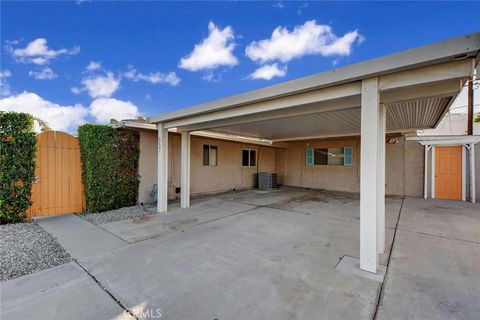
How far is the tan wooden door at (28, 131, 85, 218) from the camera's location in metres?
5.27

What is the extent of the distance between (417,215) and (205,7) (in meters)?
8.57

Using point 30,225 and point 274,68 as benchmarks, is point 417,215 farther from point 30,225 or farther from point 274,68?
point 30,225

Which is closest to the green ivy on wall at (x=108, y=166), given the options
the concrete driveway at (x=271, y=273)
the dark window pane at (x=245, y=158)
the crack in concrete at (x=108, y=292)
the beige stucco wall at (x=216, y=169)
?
the beige stucco wall at (x=216, y=169)

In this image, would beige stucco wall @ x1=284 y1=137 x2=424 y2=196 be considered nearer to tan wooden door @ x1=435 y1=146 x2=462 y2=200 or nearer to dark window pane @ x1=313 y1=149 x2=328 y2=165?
dark window pane @ x1=313 y1=149 x2=328 y2=165

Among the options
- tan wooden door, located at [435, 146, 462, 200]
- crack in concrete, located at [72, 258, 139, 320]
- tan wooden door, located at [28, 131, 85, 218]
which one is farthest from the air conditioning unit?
crack in concrete, located at [72, 258, 139, 320]

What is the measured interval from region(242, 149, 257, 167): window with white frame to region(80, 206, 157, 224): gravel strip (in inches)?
230

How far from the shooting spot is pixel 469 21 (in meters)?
5.17

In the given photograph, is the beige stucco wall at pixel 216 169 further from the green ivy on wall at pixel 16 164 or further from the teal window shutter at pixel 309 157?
the green ivy on wall at pixel 16 164

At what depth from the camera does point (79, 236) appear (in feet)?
13.6

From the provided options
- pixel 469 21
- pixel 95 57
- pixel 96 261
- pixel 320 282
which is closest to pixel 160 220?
pixel 96 261

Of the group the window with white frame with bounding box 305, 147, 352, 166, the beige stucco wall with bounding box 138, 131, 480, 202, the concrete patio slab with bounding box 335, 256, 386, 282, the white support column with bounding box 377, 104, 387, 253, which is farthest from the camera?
the window with white frame with bounding box 305, 147, 352, 166

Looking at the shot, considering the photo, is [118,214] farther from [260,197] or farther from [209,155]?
[260,197]

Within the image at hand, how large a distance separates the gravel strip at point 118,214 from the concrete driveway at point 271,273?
25.9 inches

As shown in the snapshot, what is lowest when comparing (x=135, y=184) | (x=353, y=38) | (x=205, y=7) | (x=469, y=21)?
(x=135, y=184)
